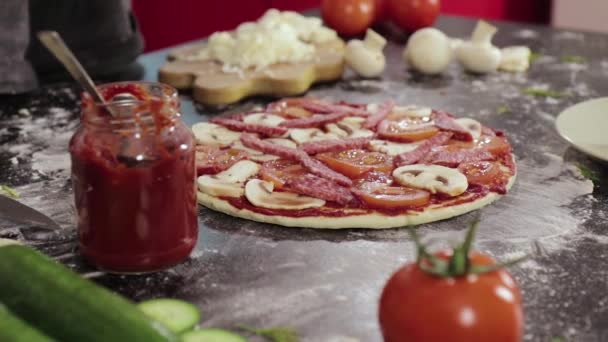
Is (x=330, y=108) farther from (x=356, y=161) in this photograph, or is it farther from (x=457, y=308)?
(x=457, y=308)

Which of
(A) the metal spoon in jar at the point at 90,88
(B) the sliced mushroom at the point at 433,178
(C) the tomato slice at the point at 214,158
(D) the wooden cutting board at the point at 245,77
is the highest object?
(A) the metal spoon in jar at the point at 90,88

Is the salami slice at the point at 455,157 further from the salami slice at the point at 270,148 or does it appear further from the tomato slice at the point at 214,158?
the tomato slice at the point at 214,158

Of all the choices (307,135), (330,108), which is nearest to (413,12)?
(330,108)

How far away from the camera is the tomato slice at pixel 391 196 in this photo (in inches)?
67.4

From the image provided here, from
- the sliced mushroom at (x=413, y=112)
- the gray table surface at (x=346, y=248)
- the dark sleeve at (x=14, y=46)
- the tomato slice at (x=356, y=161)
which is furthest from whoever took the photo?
the dark sleeve at (x=14, y=46)

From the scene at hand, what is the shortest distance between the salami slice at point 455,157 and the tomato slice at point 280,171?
29 cm

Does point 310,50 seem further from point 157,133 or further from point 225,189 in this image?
point 157,133

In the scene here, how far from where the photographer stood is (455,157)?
1942 millimetres

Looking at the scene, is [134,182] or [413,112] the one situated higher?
[134,182]

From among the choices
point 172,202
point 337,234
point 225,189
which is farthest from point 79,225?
point 337,234

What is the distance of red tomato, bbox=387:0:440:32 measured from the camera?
3.15 m

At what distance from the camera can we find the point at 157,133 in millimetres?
1443

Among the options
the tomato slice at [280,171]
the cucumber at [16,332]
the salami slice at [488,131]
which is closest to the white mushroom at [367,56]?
the salami slice at [488,131]

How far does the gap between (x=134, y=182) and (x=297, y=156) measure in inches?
23.0
